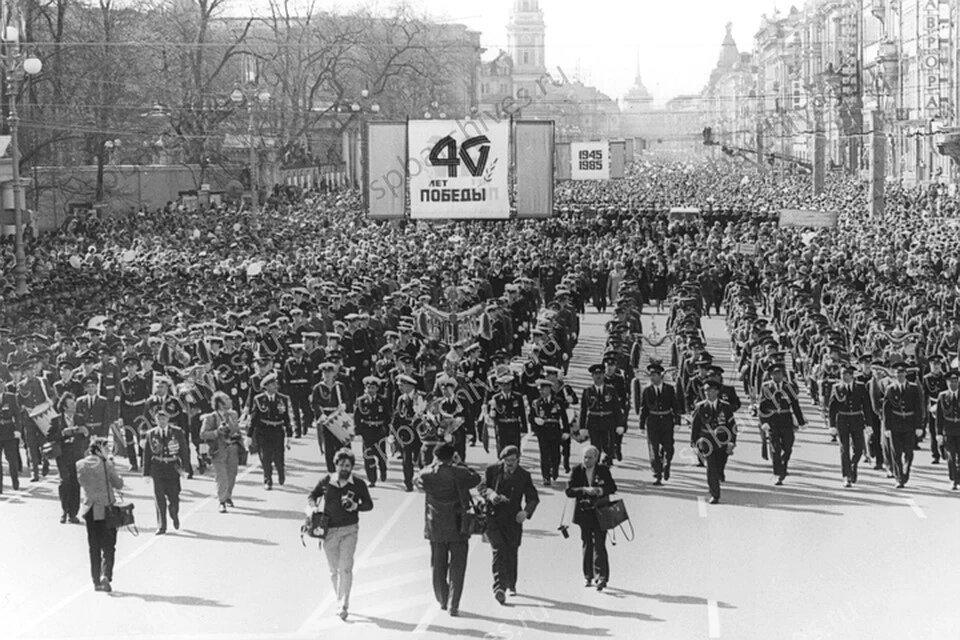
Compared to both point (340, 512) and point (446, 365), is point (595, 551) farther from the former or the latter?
point (446, 365)

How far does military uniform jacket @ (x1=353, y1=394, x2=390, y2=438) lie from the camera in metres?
17.0

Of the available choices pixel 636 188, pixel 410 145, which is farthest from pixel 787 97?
pixel 410 145

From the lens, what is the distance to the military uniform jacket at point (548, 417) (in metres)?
16.8

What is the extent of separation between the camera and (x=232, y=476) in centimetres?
1595

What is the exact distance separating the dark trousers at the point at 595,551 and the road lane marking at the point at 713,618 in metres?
0.88

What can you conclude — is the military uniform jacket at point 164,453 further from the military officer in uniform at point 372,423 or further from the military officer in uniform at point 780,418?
the military officer in uniform at point 780,418

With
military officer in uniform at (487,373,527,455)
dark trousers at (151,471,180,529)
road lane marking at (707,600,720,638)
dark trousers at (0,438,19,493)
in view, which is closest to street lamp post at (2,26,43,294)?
dark trousers at (0,438,19,493)

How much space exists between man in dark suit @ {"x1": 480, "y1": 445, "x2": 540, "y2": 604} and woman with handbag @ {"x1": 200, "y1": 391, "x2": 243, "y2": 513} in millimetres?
4158

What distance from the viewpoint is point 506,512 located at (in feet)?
40.2

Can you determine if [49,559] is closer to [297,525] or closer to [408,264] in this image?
[297,525]

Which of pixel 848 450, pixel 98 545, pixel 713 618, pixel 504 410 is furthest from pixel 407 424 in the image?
pixel 713 618

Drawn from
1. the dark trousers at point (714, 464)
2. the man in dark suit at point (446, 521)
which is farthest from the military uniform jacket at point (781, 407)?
the man in dark suit at point (446, 521)

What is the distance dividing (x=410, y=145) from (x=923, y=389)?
7988 millimetres

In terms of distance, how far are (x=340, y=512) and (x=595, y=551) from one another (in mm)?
1964
